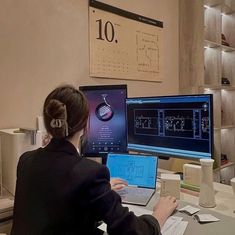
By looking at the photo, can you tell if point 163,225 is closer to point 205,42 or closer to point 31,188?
point 31,188

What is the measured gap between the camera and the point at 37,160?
37.3 inches

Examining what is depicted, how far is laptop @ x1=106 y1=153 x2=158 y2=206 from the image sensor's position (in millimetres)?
1475

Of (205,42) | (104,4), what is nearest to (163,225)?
(104,4)

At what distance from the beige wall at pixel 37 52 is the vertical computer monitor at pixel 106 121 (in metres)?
0.24

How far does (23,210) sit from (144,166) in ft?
2.46

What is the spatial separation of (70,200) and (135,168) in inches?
30.3

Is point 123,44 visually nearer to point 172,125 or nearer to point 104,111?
point 104,111

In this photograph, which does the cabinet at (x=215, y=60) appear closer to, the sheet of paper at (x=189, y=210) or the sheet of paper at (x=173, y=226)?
the sheet of paper at (x=189, y=210)

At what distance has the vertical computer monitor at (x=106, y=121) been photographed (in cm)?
183

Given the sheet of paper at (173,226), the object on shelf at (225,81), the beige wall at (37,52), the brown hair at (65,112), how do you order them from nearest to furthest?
the brown hair at (65,112) → the sheet of paper at (173,226) → the beige wall at (37,52) → the object on shelf at (225,81)

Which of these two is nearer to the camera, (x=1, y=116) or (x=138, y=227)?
(x=138, y=227)

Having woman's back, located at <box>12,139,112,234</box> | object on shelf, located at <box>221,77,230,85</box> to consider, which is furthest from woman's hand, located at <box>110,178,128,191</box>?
object on shelf, located at <box>221,77,230,85</box>

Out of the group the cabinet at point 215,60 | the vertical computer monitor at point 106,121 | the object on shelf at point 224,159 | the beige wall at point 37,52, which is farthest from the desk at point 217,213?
the object on shelf at point 224,159

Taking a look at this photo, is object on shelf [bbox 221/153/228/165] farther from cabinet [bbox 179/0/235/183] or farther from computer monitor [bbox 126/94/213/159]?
computer monitor [bbox 126/94/213/159]
